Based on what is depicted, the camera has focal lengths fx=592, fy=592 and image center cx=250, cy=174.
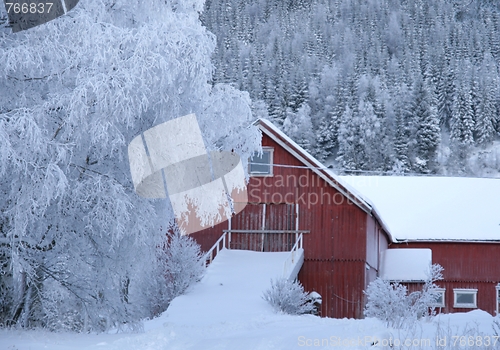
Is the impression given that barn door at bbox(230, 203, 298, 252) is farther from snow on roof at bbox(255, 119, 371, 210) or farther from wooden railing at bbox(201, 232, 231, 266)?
snow on roof at bbox(255, 119, 371, 210)

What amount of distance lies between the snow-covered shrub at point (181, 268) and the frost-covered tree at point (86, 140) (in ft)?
16.3

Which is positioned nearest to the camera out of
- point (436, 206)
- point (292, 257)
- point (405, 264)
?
point (292, 257)

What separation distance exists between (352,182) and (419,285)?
25.0 ft

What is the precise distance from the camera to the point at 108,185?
Result: 973 cm

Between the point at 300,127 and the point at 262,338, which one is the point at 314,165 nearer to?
the point at 262,338

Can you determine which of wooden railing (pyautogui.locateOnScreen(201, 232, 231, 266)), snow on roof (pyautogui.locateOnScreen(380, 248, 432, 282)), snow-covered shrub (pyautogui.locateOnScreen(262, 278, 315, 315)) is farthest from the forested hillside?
snow-covered shrub (pyautogui.locateOnScreen(262, 278, 315, 315))

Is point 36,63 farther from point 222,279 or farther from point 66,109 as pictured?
point 222,279

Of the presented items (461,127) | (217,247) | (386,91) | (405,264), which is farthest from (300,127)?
(217,247)

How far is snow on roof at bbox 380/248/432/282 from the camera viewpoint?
25969 mm

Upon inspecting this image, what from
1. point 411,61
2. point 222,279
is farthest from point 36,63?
point 411,61

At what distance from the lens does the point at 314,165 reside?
71.3 feet

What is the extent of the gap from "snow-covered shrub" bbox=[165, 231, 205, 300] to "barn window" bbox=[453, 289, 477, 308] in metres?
14.4

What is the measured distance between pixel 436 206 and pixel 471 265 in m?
3.42

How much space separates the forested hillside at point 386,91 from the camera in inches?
2968
